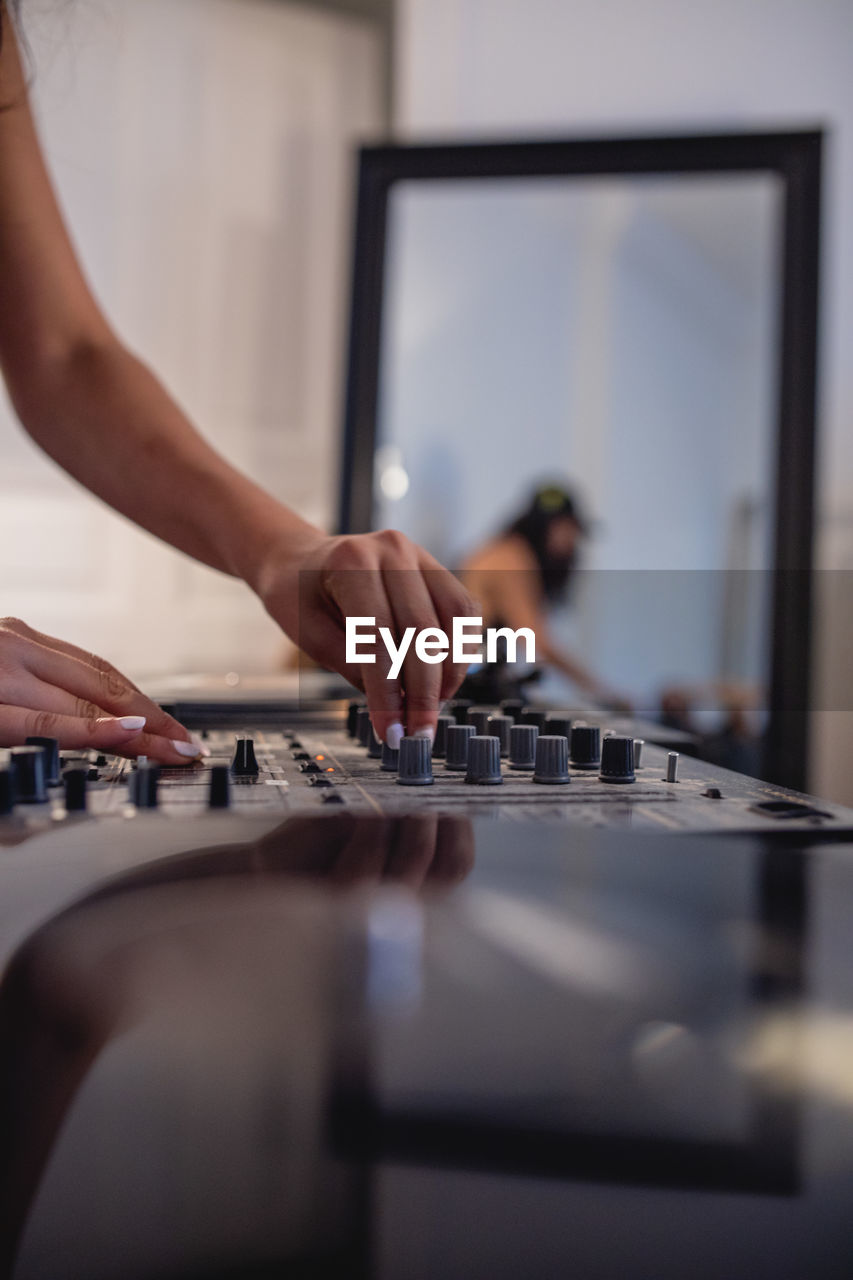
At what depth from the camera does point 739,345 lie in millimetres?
2414

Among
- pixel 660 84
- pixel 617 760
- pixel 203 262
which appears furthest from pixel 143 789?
pixel 660 84

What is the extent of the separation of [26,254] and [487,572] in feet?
5.20

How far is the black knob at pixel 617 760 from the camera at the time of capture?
1.97 ft

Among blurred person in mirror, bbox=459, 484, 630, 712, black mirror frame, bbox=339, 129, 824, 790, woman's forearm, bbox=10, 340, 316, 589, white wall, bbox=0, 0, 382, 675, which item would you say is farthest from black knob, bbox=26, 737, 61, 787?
white wall, bbox=0, 0, 382, 675

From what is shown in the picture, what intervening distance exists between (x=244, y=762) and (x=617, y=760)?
0.22 m

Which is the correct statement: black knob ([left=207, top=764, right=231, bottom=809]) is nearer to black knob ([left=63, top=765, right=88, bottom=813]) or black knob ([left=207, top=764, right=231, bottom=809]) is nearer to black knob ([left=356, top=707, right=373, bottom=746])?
black knob ([left=63, top=765, right=88, bottom=813])

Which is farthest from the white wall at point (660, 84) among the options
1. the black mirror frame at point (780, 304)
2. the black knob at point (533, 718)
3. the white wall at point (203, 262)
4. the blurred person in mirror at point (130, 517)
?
the black knob at point (533, 718)

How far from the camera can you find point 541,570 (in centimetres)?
243

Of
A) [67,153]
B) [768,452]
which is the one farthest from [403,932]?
[67,153]

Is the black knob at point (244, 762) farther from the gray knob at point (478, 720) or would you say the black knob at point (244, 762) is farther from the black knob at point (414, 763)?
the gray knob at point (478, 720)

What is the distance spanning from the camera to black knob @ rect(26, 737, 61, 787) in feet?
1.72

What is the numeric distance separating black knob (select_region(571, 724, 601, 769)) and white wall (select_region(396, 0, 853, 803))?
2174mm

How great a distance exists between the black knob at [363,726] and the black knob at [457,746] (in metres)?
0.09

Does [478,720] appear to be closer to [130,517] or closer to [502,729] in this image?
[502,729]
